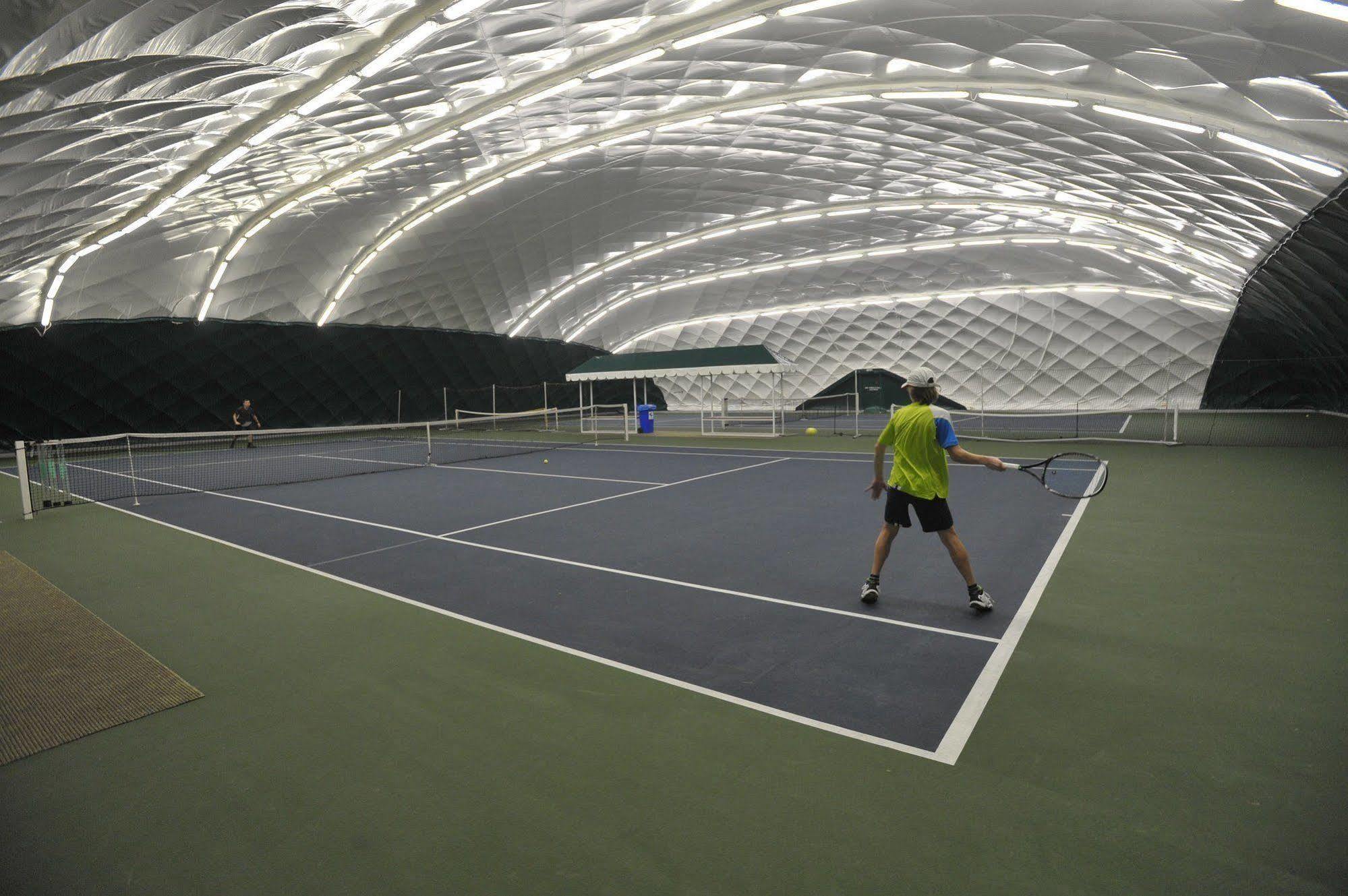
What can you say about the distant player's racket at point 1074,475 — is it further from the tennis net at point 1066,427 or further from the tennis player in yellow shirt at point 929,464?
the tennis player in yellow shirt at point 929,464

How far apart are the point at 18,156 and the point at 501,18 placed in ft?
32.7

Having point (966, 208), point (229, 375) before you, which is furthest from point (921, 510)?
point (229, 375)

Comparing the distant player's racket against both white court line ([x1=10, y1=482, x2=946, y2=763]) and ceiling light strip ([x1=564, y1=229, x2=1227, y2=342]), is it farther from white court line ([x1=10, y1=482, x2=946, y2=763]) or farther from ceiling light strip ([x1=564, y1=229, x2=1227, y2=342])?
ceiling light strip ([x1=564, y1=229, x2=1227, y2=342])

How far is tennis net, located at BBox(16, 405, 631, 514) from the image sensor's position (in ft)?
42.0

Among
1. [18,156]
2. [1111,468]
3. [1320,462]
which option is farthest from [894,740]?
[18,156]

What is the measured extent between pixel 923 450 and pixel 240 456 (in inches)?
829

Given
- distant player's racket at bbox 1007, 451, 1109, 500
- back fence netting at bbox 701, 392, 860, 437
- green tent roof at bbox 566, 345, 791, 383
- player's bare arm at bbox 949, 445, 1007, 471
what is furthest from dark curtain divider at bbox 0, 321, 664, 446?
player's bare arm at bbox 949, 445, 1007, 471

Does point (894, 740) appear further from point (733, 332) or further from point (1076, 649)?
point (733, 332)

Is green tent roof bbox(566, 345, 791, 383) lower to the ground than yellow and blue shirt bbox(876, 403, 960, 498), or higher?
higher

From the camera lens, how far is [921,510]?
5.16 m

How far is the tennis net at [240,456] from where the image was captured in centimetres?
1281

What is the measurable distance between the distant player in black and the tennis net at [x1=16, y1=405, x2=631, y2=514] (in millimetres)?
302

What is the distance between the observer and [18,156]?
43.7ft

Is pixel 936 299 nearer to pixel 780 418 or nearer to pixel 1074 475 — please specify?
pixel 780 418
